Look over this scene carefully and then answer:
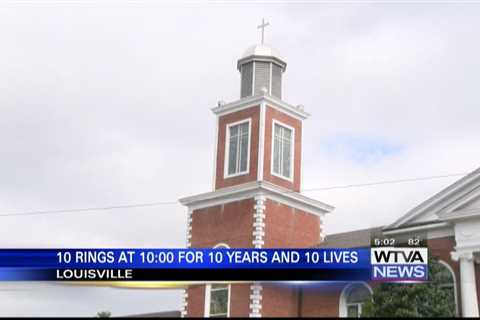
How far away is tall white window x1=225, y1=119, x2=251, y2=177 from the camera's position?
1490 inches

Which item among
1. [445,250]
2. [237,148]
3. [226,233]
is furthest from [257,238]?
[445,250]

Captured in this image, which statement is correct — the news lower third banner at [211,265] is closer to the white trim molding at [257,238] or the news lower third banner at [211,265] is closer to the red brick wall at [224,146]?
the white trim molding at [257,238]

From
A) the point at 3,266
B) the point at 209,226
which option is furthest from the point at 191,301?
the point at 3,266

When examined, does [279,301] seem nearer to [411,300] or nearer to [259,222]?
[259,222]

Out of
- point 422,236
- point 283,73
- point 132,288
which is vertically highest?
point 283,73

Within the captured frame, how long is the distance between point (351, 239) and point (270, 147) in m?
5.24

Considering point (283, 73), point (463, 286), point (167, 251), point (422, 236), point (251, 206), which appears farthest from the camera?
point (283, 73)

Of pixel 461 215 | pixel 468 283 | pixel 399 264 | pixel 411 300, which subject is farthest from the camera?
pixel 461 215

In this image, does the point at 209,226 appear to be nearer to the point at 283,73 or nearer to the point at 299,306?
the point at 299,306

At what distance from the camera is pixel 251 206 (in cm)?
3588

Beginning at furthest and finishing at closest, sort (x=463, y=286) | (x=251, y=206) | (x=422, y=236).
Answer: (x=251, y=206), (x=422, y=236), (x=463, y=286)

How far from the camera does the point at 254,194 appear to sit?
35.9 m

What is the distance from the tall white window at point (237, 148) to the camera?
37.8 m

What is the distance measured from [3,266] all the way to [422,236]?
15252 millimetres
